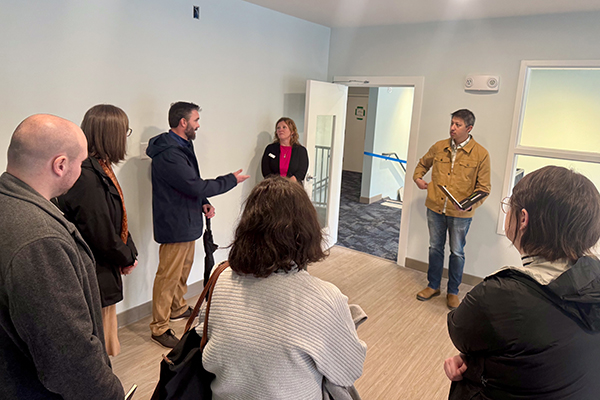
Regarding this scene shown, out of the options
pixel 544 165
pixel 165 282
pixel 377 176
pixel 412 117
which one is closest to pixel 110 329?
pixel 165 282

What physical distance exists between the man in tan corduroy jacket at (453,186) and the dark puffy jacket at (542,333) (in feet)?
8.24

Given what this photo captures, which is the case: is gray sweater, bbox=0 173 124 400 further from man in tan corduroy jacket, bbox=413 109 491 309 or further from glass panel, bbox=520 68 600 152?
glass panel, bbox=520 68 600 152

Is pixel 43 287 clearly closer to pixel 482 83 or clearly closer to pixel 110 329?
pixel 110 329

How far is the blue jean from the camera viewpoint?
3650mm

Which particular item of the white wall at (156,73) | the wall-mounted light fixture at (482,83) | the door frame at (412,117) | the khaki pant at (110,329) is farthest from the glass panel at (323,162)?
the khaki pant at (110,329)

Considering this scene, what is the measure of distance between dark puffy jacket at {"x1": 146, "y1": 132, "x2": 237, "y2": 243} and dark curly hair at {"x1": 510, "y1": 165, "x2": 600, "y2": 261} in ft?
6.69

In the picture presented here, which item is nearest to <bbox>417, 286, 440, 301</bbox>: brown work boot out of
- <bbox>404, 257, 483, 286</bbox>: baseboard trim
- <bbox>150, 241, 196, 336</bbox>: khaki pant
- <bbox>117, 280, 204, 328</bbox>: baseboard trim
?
<bbox>404, 257, 483, 286</bbox>: baseboard trim

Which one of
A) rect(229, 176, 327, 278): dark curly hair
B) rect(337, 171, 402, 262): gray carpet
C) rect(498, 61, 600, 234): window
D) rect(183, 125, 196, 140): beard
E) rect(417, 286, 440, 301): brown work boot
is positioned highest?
rect(498, 61, 600, 234): window

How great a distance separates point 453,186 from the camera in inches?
140

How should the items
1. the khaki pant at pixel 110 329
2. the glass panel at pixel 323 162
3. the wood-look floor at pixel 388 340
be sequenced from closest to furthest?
the khaki pant at pixel 110 329 → the wood-look floor at pixel 388 340 → the glass panel at pixel 323 162

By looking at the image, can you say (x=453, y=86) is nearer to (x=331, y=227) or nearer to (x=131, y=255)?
(x=331, y=227)

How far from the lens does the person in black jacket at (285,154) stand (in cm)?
390

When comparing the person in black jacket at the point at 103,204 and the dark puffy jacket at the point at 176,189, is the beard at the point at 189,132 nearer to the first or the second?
the dark puffy jacket at the point at 176,189

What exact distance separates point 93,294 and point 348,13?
11.1 ft
